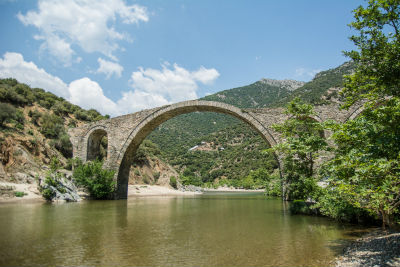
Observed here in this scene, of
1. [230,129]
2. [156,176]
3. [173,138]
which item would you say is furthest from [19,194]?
[230,129]

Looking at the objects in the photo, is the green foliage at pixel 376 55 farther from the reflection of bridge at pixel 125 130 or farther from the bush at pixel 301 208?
the reflection of bridge at pixel 125 130

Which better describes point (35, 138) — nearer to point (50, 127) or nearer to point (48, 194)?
point (50, 127)

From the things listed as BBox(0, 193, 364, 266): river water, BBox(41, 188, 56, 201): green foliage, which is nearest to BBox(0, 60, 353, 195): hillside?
BBox(41, 188, 56, 201): green foliage

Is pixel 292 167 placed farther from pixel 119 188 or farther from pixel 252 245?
pixel 119 188

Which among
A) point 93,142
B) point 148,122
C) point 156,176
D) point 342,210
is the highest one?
point 148,122

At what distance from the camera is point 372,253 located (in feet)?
12.6

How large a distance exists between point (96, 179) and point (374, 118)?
1386 centimetres

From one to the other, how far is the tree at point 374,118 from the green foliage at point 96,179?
13005 mm

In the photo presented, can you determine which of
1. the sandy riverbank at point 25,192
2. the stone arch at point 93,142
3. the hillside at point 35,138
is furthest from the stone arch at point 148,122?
the sandy riverbank at point 25,192

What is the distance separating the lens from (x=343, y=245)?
4559 millimetres

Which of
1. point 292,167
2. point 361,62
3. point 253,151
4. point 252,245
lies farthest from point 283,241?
point 253,151

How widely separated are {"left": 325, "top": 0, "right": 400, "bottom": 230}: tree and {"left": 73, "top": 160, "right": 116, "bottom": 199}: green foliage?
42.7 ft

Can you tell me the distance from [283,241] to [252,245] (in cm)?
67

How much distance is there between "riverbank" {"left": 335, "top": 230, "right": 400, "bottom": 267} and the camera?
136 inches
